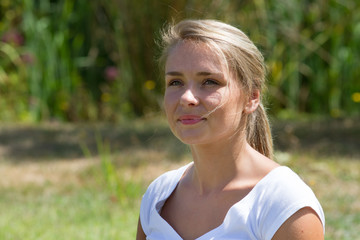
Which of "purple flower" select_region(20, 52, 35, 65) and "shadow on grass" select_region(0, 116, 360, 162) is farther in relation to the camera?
"purple flower" select_region(20, 52, 35, 65)

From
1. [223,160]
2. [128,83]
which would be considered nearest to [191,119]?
[223,160]

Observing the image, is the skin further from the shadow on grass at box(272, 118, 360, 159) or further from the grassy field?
the shadow on grass at box(272, 118, 360, 159)

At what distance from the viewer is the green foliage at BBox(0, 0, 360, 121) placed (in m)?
8.38

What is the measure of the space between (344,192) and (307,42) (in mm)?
3966

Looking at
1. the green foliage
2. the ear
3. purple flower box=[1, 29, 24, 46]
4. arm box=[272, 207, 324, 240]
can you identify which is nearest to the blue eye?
the ear

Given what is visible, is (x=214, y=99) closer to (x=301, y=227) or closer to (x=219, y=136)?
(x=219, y=136)

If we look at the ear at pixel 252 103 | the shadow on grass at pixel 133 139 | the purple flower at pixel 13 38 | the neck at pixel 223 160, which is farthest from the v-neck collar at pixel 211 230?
the purple flower at pixel 13 38

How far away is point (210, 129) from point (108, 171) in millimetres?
2925

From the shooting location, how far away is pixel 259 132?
2.25m

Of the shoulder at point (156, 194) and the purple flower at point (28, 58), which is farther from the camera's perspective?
the purple flower at point (28, 58)

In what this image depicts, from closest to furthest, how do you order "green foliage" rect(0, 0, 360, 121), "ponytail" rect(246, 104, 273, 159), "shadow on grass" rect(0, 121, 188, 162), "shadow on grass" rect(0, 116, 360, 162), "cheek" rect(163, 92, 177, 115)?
"cheek" rect(163, 92, 177, 115) < "ponytail" rect(246, 104, 273, 159) < "shadow on grass" rect(0, 116, 360, 162) < "shadow on grass" rect(0, 121, 188, 162) < "green foliage" rect(0, 0, 360, 121)

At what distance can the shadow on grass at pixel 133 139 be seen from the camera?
20.4 ft

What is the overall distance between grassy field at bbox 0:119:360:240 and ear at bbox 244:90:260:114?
48.6 inches

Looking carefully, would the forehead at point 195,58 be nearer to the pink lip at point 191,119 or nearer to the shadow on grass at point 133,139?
the pink lip at point 191,119
